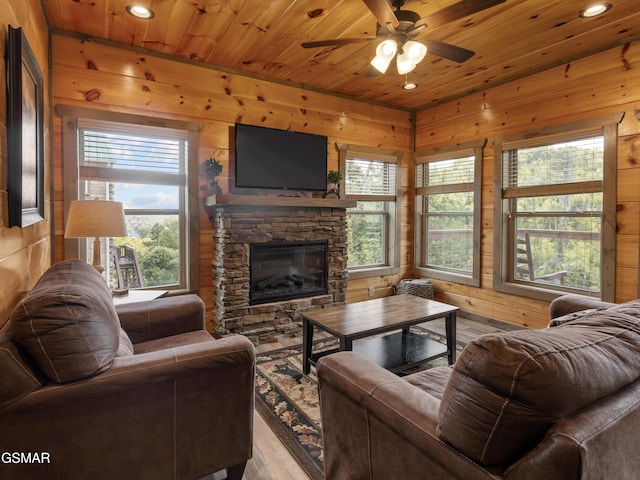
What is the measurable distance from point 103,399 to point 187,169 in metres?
2.67

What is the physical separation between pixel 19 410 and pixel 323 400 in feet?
3.51

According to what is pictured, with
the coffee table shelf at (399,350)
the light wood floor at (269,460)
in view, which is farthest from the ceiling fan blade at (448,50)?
the light wood floor at (269,460)

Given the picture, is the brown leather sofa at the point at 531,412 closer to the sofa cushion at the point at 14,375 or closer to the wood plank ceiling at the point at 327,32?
the sofa cushion at the point at 14,375

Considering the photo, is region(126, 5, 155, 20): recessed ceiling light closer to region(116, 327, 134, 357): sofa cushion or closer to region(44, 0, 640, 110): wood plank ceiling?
region(44, 0, 640, 110): wood plank ceiling

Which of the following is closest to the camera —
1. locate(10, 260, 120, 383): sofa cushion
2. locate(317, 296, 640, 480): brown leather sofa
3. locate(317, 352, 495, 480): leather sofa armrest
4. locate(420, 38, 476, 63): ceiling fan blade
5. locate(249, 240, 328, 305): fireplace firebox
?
locate(317, 296, 640, 480): brown leather sofa

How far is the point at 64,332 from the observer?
47.4 inches

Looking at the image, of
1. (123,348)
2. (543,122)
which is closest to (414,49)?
(543,122)

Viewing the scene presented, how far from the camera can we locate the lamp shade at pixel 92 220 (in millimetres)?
2459

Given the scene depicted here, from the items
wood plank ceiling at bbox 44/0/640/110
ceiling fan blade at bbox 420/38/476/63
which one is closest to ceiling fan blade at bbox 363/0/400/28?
A: ceiling fan blade at bbox 420/38/476/63

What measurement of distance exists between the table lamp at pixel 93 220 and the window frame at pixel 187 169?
0.74 meters

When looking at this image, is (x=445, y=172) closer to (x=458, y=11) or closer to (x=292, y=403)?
(x=458, y=11)

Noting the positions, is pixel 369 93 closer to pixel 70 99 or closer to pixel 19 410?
pixel 70 99

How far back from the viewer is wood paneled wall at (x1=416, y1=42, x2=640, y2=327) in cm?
320

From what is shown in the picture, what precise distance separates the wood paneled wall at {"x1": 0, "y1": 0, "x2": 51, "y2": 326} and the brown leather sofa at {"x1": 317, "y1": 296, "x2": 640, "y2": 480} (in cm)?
167
